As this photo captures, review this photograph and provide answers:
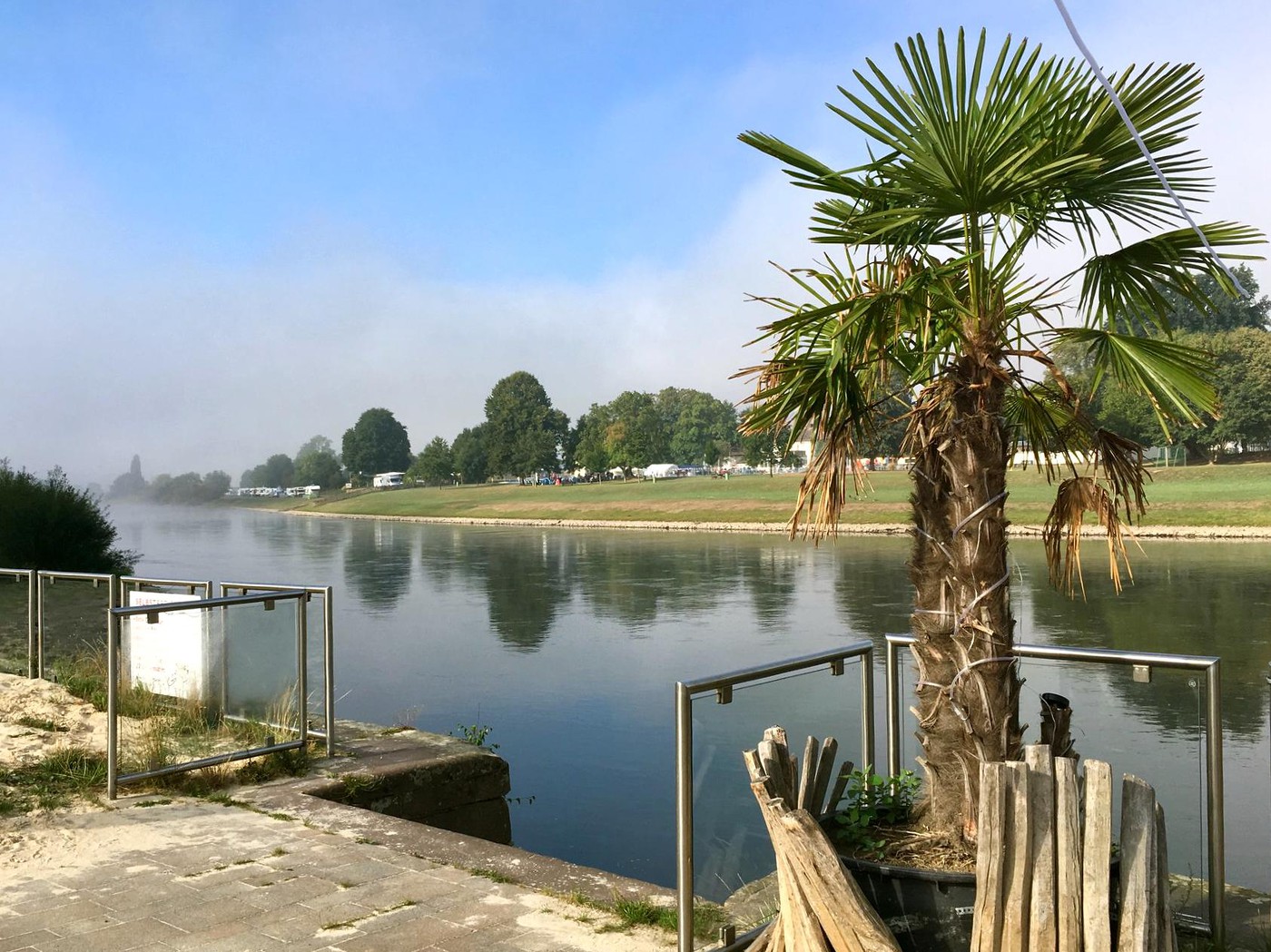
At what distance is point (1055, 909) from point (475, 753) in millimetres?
5368

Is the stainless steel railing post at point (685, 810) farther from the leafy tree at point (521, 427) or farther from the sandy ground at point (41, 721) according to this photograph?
the leafy tree at point (521, 427)

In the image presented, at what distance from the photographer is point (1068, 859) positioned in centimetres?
362

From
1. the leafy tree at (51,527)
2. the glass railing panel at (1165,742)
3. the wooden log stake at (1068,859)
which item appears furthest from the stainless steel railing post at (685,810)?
the leafy tree at (51,527)

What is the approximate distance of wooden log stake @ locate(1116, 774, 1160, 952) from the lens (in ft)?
11.8

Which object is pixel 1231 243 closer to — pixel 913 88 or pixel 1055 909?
pixel 913 88

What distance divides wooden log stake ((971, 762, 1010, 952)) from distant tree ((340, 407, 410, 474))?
18343 cm

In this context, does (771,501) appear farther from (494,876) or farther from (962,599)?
(962,599)

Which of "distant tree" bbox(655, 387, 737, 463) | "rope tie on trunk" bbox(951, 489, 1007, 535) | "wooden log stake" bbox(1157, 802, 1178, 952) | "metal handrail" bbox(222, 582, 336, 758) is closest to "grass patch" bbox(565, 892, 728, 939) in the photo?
"wooden log stake" bbox(1157, 802, 1178, 952)

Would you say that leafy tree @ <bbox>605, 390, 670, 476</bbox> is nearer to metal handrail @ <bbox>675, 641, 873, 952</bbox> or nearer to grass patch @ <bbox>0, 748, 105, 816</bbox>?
grass patch @ <bbox>0, 748, 105, 816</bbox>

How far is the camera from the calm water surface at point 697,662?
4.60 m

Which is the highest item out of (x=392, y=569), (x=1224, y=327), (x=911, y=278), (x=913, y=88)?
(x=1224, y=327)

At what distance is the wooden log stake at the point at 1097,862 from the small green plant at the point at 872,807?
88cm

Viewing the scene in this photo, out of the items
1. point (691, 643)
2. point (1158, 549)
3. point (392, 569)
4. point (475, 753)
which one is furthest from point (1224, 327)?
point (475, 753)

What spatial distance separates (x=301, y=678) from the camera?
8.22m
